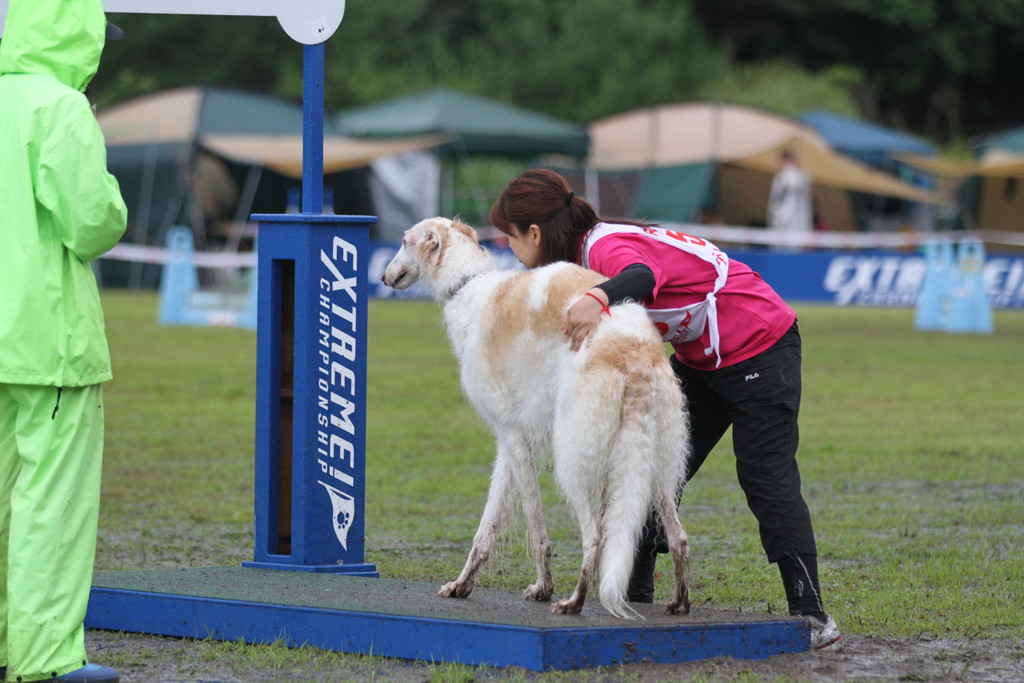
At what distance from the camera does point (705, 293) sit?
5.29 meters

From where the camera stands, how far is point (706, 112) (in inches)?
1312

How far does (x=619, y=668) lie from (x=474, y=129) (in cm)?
2583

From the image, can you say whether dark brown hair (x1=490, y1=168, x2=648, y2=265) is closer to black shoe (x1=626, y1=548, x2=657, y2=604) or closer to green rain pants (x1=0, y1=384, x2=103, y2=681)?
black shoe (x1=626, y1=548, x2=657, y2=604)

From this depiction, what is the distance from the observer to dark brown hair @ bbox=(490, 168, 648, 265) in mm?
5398

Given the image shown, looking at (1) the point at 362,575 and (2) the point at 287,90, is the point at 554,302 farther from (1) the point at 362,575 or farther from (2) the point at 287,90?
(2) the point at 287,90

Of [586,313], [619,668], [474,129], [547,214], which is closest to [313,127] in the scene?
[547,214]

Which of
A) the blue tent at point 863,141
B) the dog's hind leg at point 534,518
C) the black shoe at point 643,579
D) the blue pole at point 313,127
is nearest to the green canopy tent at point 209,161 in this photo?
the blue tent at point 863,141

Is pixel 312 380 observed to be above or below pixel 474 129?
below

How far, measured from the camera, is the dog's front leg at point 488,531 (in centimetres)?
555

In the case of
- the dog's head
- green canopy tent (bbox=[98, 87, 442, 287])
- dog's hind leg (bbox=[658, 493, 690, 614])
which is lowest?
dog's hind leg (bbox=[658, 493, 690, 614])

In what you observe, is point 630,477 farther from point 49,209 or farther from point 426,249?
point 49,209

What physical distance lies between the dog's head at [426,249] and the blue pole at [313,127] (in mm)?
498

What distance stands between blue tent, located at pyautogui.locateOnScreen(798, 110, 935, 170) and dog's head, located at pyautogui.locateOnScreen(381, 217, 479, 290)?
31.8 m

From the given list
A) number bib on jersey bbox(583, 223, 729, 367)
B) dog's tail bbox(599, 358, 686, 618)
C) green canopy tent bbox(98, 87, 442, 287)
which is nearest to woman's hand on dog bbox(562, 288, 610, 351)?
dog's tail bbox(599, 358, 686, 618)
